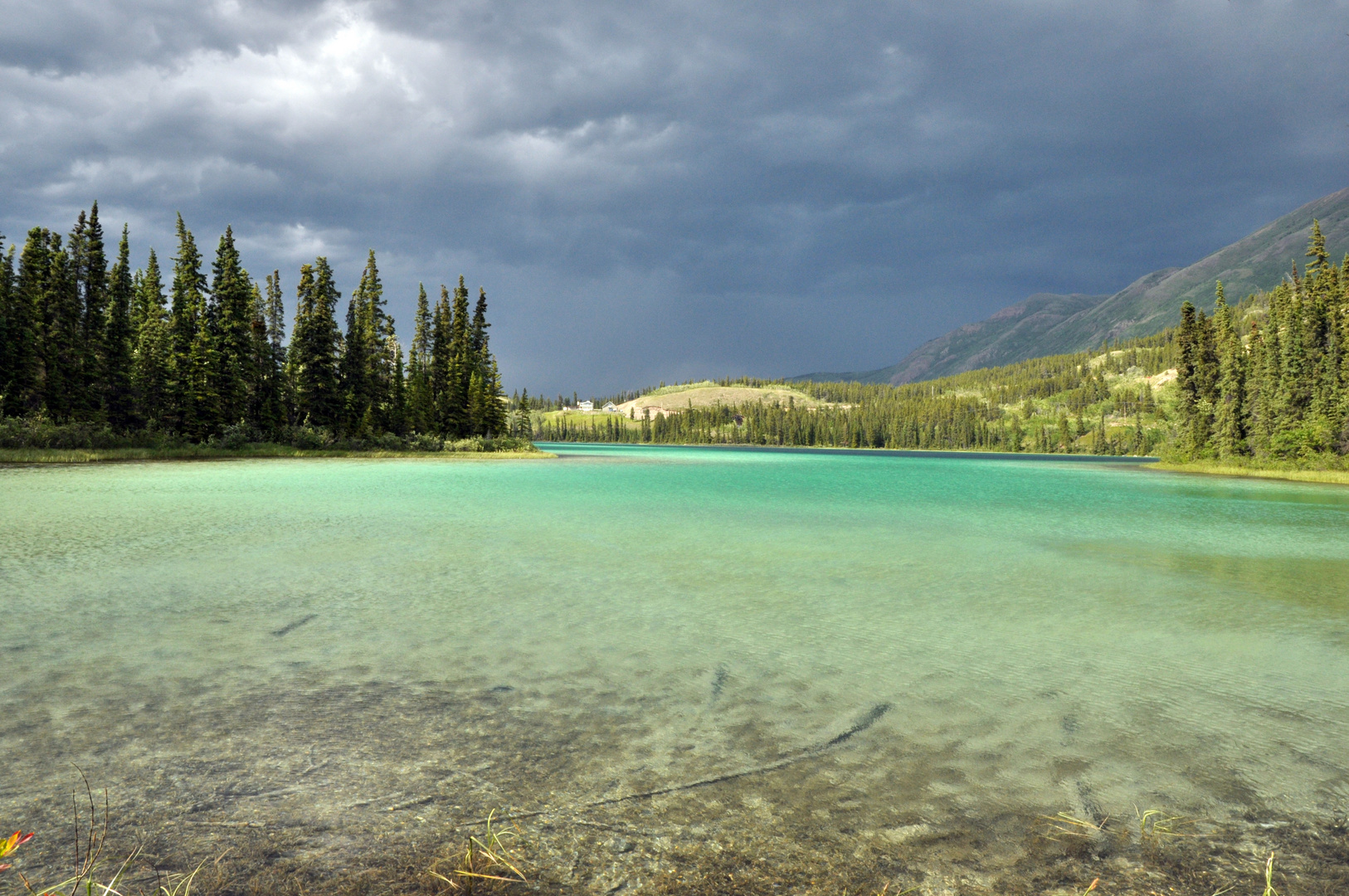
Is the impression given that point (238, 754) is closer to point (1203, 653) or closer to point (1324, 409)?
point (1203, 653)

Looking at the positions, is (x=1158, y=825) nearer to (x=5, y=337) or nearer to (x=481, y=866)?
(x=481, y=866)

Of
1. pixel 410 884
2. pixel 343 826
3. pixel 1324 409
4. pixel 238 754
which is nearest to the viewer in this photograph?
pixel 410 884

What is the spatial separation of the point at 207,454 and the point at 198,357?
917 cm

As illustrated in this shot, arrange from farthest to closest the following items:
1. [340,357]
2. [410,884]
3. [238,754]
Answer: [340,357] → [238,754] → [410,884]

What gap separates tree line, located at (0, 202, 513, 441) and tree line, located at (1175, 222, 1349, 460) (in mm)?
81739

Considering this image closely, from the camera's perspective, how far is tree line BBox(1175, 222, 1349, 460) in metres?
60.2

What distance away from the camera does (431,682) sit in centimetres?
696

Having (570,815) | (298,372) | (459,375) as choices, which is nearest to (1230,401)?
(459,375)

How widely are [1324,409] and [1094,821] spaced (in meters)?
77.9

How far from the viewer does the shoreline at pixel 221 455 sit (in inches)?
1666

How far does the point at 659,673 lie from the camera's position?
7547mm

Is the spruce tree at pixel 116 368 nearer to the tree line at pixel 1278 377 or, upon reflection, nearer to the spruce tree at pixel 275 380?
the spruce tree at pixel 275 380

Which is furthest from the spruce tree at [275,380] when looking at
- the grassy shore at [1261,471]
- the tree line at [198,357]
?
the grassy shore at [1261,471]

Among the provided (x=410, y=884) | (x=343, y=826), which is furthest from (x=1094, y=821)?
(x=343, y=826)
